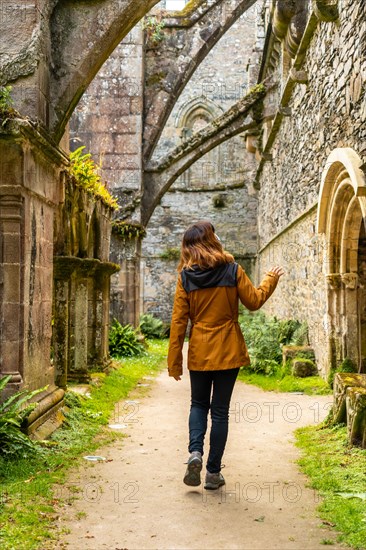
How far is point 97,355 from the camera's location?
9.10m

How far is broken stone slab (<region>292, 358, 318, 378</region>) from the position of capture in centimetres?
910

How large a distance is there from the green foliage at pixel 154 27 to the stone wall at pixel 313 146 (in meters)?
3.04

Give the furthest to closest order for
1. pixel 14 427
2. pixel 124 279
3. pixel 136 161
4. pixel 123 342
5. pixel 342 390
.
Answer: pixel 124 279 → pixel 136 161 → pixel 123 342 → pixel 342 390 → pixel 14 427

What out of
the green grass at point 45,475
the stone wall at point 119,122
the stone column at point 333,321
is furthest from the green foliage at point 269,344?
the stone wall at point 119,122

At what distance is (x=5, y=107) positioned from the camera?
186 inches

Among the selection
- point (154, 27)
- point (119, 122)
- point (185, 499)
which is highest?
point (154, 27)

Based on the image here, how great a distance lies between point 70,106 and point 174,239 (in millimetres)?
15313

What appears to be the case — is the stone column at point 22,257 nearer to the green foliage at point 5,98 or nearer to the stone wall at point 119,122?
the green foliage at point 5,98

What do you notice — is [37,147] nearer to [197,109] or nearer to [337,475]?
[337,475]

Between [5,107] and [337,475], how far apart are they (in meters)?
3.50

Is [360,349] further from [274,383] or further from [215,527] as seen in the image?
[215,527]

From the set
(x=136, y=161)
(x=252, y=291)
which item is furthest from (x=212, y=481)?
(x=136, y=161)

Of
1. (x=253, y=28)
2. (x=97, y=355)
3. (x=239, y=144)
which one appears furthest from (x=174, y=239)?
(x=97, y=355)

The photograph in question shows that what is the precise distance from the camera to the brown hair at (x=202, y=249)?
404 cm
